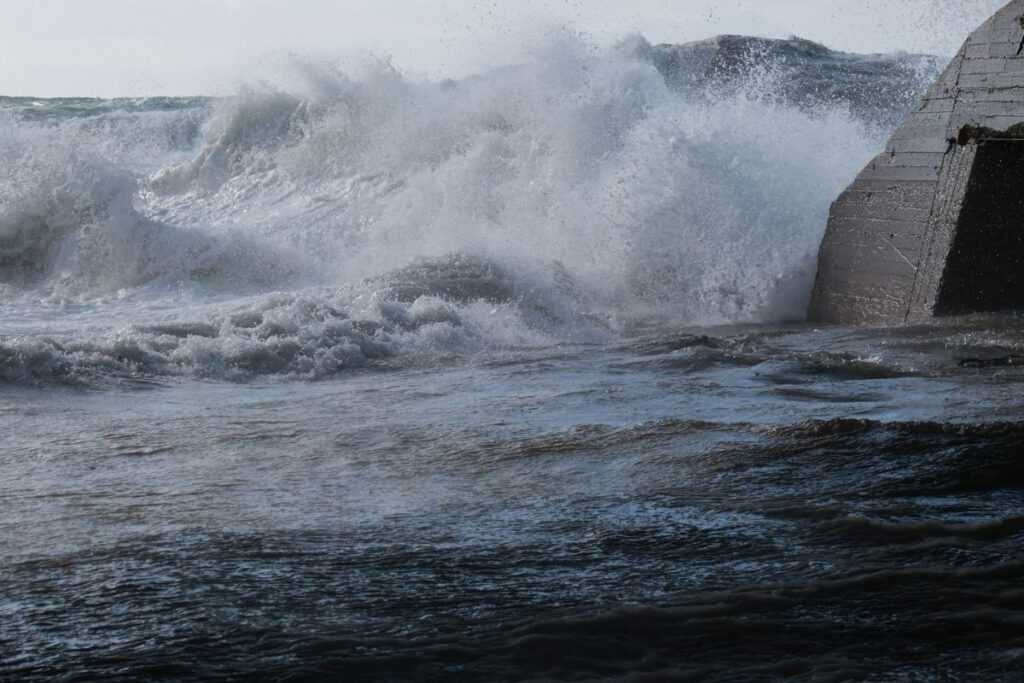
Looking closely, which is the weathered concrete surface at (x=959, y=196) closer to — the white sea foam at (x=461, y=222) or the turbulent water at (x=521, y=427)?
the turbulent water at (x=521, y=427)

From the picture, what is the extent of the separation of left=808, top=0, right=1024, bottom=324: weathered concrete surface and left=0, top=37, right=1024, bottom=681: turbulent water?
46cm

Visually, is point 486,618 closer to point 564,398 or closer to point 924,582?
point 924,582

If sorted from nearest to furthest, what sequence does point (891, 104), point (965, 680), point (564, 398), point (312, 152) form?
1. point (965, 680)
2. point (564, 398)
3. point (891, 104)
4. point (312, 152)

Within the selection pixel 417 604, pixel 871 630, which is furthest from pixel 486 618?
pixel 871 630

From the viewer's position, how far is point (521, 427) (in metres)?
5.07

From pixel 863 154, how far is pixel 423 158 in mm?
6037

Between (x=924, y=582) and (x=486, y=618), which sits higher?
(x=924, y=582)

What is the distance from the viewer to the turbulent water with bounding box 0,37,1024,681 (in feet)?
9.07

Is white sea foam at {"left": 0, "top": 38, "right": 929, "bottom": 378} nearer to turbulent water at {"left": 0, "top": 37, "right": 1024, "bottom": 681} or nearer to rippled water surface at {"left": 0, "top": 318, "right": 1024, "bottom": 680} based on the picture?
turbulent water at {"left": 0, "top": 37, "right": 1024, "bottom": 681}

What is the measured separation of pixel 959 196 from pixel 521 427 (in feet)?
14.2

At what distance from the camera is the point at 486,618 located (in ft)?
9.30

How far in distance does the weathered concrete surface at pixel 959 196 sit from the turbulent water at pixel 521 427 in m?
0.46

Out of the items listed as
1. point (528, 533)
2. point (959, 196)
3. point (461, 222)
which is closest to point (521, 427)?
point (528, 533)

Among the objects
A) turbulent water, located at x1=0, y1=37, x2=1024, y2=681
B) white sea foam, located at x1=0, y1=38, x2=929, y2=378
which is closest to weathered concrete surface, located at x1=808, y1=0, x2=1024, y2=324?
turbulent water, located at x1=0, y1=37, x2=1024, y2=681
